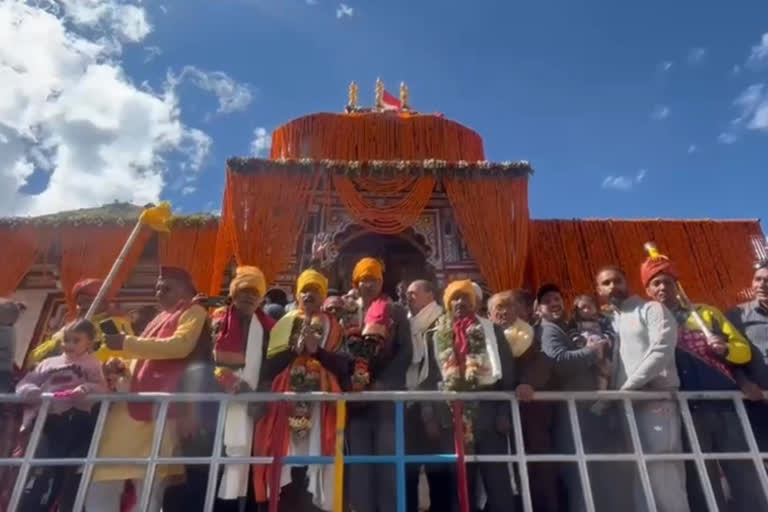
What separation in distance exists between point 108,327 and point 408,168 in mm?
4835

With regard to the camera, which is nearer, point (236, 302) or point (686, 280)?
point (236, 302)

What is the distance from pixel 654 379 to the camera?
10.6 feet

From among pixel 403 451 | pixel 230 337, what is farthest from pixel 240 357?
pixel 403 451

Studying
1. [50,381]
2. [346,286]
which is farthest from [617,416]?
[346,286]

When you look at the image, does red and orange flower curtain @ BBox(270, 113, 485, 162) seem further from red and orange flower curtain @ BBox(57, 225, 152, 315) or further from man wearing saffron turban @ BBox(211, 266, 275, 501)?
man wearing saffron turban @ BBox(211, 266, 275, 501)

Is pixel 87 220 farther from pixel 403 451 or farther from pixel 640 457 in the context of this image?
pixel 640 457

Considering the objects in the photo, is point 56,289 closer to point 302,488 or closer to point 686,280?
point 302,488

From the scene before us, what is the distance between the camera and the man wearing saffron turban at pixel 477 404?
10.1 feet

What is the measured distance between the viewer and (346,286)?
7.82m

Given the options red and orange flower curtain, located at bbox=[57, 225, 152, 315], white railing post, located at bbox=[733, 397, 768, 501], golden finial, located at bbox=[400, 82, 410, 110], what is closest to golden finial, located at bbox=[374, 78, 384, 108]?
golden finial, located at bbox=[400, 82, 410, 110]

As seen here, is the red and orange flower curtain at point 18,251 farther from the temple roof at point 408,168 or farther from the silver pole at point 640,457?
the silver pole at point 640,457

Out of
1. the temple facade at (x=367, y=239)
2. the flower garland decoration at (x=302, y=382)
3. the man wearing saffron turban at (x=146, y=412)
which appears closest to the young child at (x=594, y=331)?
the flower garland decoration at (x=302, y=382)

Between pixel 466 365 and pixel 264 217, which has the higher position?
pixel 264 217

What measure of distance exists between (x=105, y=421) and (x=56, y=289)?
5.86 metres
